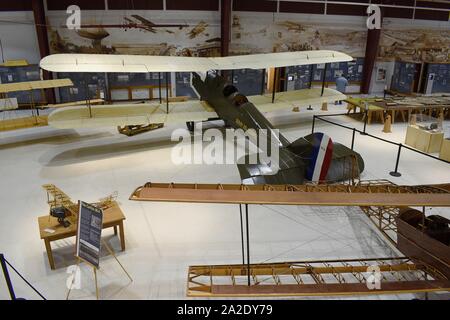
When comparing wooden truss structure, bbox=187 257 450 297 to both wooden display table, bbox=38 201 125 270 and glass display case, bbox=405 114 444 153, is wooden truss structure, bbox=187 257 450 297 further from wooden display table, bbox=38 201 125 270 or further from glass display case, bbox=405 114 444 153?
glass display case, bbox=405 114 444 153

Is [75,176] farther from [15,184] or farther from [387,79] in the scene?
[387,79]

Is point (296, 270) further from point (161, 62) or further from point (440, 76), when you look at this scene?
point (440, 76)

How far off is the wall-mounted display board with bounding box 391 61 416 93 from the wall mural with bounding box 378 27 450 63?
1121mm

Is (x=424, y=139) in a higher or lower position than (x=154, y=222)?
higher

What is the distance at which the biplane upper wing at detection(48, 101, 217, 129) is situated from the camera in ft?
30.7

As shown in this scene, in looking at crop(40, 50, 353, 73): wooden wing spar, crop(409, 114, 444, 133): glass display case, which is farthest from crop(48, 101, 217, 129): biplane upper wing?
crop(409, 114, 444, 133): glass display case

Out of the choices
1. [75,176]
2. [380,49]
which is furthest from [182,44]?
[380,49]

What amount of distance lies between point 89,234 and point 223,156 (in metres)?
5.77

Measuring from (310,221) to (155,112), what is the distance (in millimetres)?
6239

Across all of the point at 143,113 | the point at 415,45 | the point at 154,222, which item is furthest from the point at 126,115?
the point at 415,45

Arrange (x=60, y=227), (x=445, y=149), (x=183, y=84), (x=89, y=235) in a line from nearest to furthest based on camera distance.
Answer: (x=89, y=235)
(x=60, y=227)
(x=445, y=149)
(x=183, y=84)

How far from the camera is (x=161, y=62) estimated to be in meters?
10.5

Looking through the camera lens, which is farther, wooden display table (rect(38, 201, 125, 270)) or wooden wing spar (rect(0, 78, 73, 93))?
wooden wing spar (rect(0, 78, 73, 93))

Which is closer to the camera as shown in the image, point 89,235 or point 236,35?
point 89,235
